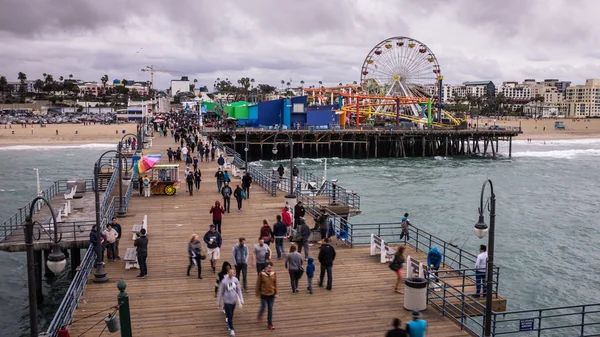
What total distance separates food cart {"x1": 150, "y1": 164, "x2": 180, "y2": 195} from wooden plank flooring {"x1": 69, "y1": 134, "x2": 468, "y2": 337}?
820 centimetres

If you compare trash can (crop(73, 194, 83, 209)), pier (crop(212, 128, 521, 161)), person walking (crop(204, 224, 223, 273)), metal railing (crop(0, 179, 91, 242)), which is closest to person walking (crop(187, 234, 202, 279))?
person walking (crop(204, 224, 223, 273))

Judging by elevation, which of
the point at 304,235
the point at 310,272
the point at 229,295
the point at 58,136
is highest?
the point at 304,235

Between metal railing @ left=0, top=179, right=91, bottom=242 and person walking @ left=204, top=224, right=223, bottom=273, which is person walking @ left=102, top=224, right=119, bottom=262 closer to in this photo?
metal railing @ left=0, top=179, right=91, bottom=242

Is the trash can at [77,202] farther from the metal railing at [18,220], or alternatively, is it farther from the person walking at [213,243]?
the person walking at [213,243]

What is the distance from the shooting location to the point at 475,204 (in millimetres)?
39688

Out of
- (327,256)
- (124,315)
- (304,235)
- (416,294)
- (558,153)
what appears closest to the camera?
(124,315)

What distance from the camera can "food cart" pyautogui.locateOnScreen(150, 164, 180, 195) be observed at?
1012 inches

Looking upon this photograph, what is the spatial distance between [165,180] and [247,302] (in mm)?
14886

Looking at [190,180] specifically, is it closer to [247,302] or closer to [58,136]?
[247,302]

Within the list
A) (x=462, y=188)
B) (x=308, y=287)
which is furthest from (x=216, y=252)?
(x=462, y=188)

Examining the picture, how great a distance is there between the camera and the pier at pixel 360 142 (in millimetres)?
69062

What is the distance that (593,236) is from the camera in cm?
3086

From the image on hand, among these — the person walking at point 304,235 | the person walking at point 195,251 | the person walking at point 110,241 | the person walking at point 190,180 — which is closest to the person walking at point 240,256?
the person walking at point 195,251

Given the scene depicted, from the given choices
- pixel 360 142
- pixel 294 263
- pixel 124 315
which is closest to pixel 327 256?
pixel 294 263
